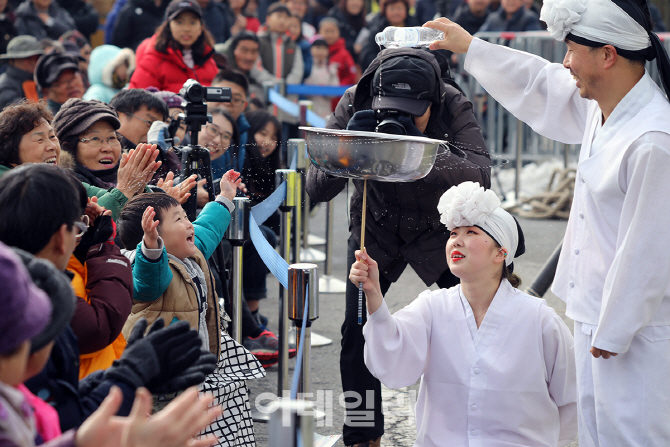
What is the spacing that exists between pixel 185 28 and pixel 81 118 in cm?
253

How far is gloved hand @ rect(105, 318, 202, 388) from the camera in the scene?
181 centimetres

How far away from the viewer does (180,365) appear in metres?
1.85

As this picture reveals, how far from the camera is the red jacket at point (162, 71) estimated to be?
5.62 metres

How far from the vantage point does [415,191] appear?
3.10m

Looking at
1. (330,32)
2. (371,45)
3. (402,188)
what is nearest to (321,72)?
(330,32)

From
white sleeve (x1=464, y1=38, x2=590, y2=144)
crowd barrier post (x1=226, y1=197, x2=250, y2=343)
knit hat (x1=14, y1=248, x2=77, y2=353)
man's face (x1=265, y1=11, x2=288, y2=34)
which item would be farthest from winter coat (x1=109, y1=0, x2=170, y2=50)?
knit hat (x1=14, y1=248, x2=77, y2=353)

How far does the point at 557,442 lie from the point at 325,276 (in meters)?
3.43

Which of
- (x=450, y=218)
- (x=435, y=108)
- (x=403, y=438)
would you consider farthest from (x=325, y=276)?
(x=450, y=218)

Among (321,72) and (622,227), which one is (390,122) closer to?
(622,227)

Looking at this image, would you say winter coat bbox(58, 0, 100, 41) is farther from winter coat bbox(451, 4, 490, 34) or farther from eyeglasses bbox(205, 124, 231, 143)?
eyeglasses bbox(205, 124, 231, 143)

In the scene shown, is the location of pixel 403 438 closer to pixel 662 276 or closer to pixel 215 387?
pixel 215 387

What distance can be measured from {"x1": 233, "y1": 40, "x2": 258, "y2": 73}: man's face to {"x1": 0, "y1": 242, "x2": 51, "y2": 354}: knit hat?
6.17 m

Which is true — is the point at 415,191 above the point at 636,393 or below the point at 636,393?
above

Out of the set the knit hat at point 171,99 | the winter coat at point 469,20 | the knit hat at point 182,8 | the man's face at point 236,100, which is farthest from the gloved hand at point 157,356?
the winter coat at point 469,20
